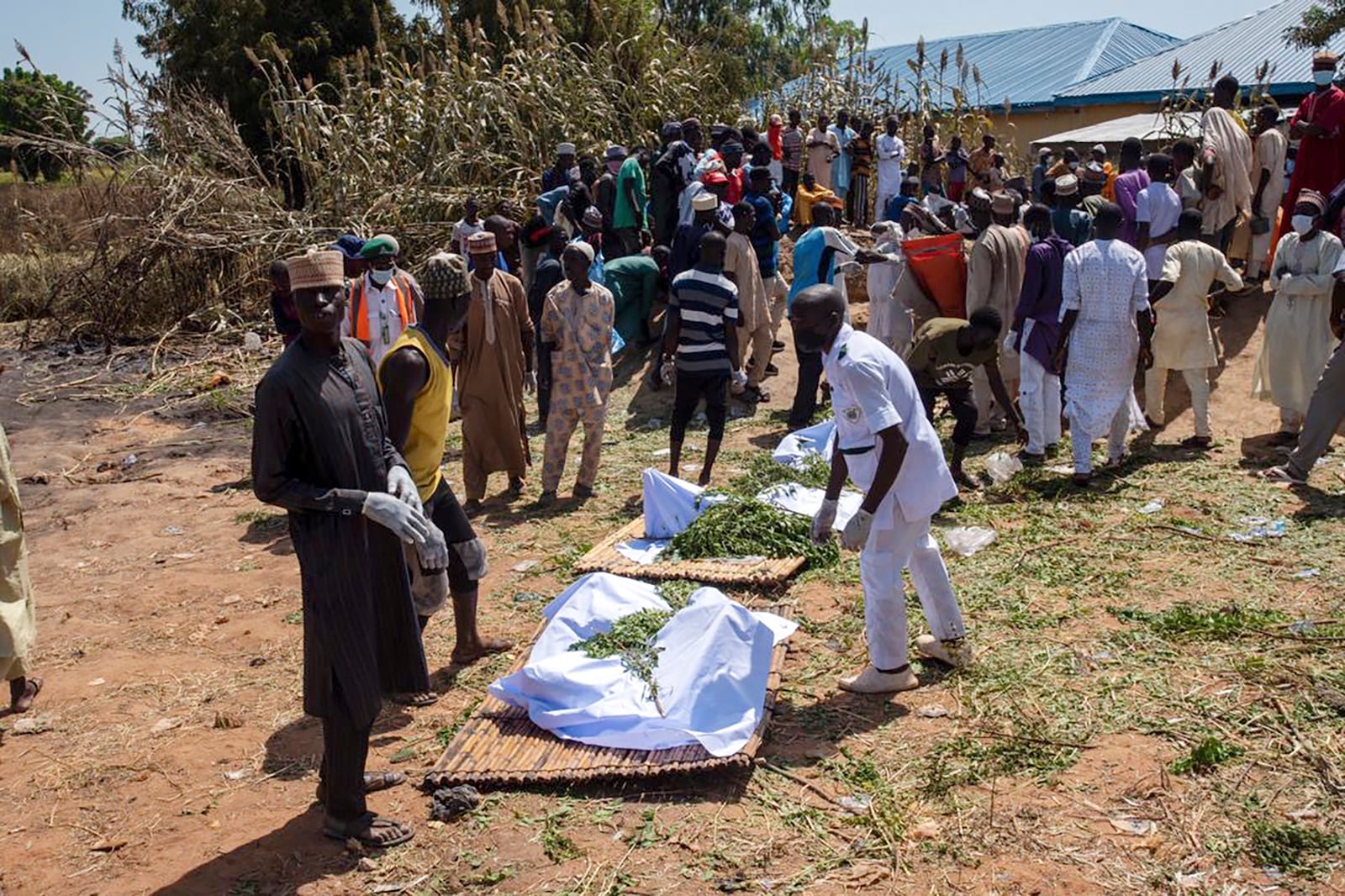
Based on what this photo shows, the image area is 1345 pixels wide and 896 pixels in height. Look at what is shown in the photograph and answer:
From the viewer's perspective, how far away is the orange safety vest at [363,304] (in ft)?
25.0

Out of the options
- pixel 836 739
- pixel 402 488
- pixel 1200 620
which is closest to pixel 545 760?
pixel 836 739

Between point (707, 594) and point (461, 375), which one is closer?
point (707, 594)

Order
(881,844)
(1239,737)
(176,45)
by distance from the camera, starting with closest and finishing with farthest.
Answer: (881,844)
(1239,737)
(176,45)

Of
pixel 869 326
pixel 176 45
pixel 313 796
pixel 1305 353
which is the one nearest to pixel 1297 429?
pixel 1305 353

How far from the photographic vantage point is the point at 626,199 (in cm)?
1210

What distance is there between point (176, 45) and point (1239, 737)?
2335 centimetres

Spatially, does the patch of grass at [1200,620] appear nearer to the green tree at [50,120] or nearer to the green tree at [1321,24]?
the green tree at [50,120]

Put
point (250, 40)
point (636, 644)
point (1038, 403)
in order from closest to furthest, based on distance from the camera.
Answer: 1. point (636, 644)
2. point (1038, 403)
3. point (250, 40)

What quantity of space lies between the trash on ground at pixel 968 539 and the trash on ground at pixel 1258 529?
136cm

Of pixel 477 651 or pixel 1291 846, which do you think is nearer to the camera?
pixel 1291 846

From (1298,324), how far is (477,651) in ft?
21.0

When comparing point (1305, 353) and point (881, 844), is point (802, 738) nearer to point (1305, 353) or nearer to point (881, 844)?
point (881, 844)

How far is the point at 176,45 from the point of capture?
22.4 m

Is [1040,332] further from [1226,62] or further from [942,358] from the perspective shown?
[1226,62]
